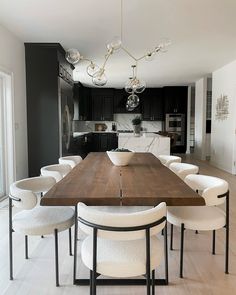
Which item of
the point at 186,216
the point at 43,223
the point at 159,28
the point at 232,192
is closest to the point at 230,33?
the point at 159,28

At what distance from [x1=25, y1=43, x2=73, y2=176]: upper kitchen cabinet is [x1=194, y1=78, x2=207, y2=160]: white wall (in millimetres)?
5087

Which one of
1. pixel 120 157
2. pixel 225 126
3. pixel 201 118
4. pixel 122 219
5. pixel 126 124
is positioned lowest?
pixel 122 219

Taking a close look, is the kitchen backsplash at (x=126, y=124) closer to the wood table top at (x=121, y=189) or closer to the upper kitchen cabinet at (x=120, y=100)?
the upper kitchen cabinet at (x=120, y=100)

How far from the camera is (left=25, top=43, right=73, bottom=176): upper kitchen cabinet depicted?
16.0 feet

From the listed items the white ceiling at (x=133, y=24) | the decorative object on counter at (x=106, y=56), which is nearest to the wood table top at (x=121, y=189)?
the decorative object on counter at (x=106, y=56)

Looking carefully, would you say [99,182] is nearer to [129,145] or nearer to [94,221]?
[94,221]

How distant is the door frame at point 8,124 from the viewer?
4.38m

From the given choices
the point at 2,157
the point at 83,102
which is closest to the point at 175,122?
the point at 83,102

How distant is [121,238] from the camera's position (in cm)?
146

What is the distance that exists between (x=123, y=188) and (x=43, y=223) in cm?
67

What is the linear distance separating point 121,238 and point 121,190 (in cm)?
43

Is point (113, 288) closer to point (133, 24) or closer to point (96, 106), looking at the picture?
point (133, 24)

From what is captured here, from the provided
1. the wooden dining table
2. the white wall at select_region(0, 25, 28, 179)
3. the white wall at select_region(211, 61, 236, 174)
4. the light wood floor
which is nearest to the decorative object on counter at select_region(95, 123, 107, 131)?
the white wall at select_region(211, 61, 236, 174)

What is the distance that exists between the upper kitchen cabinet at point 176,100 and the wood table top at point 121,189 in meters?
8.22
